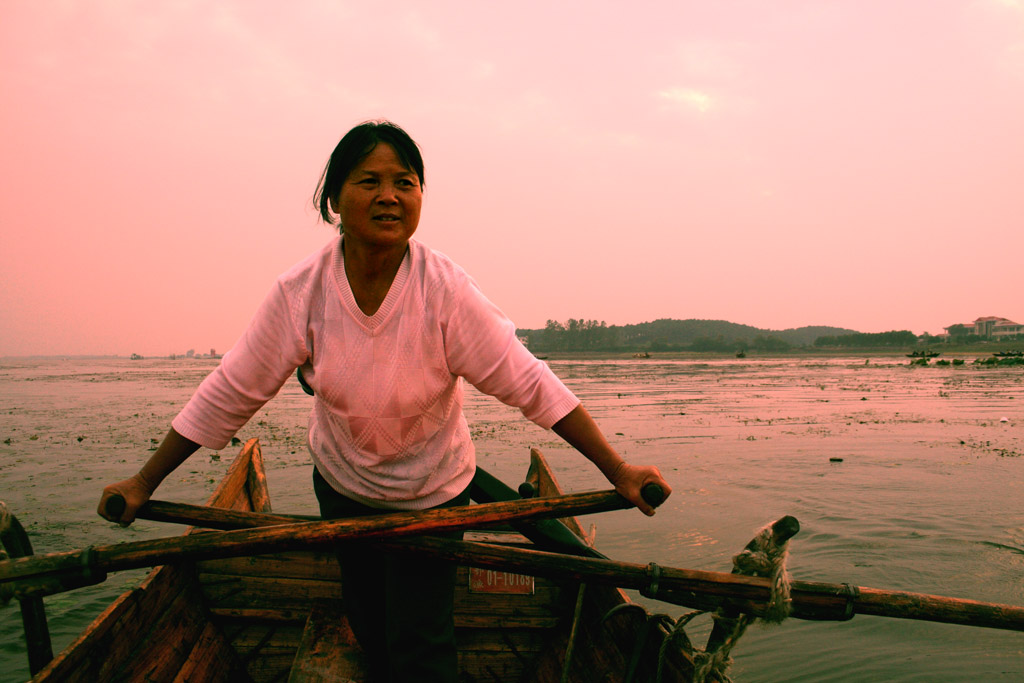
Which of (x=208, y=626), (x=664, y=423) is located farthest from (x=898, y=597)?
(x=664, y=423)

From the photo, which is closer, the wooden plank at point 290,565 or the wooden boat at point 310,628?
the wooden boat at point 310,628

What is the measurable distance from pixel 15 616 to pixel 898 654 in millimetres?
5248

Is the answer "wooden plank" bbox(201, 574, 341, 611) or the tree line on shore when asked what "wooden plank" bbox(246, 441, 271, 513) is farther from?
the tree line on shore

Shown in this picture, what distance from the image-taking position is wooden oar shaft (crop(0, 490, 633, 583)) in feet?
6.01

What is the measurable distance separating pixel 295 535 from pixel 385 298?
→ 0.76 metres

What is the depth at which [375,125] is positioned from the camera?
1903mm

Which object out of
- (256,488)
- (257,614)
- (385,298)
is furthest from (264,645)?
(385,298)

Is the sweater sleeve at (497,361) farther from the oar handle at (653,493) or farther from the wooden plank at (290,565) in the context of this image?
the wooden plank at (290,565)

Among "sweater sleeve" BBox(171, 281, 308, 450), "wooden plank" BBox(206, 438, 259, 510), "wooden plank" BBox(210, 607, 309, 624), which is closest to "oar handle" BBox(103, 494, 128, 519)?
"sweater sleeve" BBox(171, 281, 308, 450)

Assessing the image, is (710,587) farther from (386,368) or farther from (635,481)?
(386,368)

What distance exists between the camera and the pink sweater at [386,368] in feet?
6.15

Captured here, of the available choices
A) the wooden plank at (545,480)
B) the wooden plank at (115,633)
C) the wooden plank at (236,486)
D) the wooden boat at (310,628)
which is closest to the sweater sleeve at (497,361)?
the wooden boat at (310,628)

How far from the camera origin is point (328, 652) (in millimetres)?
2533

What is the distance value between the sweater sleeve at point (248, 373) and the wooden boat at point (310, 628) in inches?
36.0
